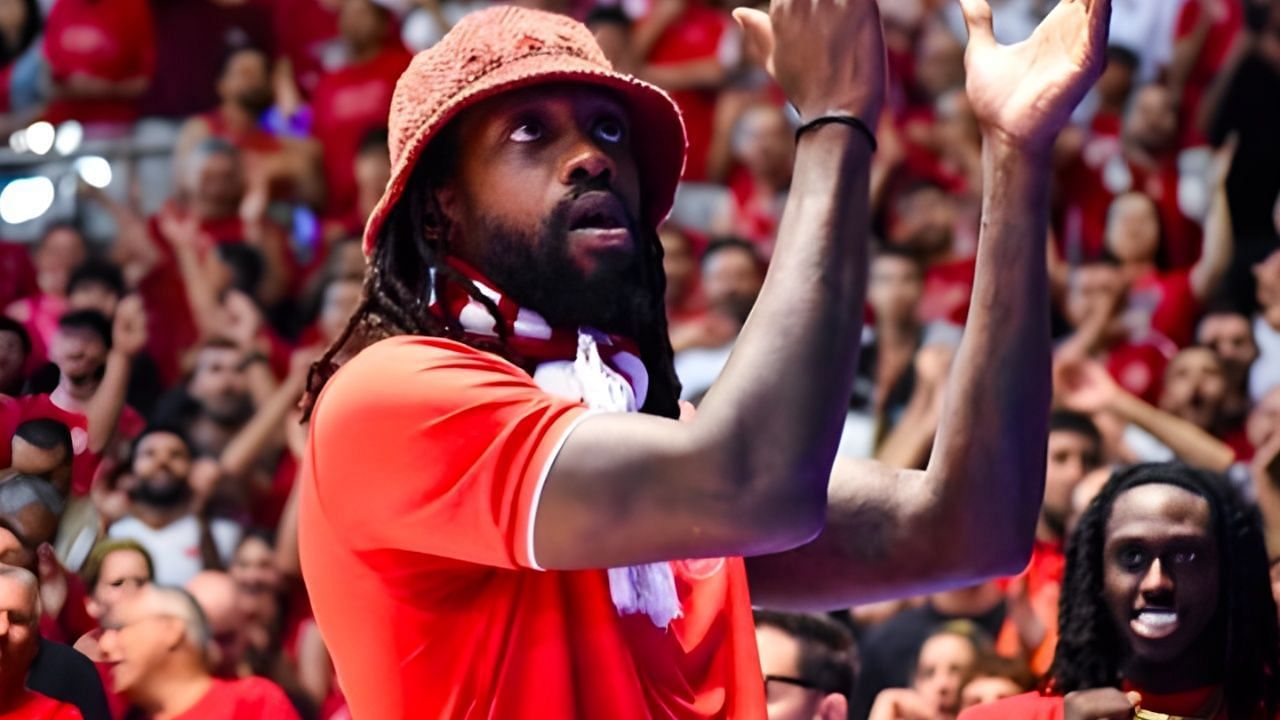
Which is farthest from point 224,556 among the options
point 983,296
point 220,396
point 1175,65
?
point 983,296

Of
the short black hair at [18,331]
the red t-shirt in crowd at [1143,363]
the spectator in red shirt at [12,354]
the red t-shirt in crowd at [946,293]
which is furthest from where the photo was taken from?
the red t-shirt in crowd at [946,293]

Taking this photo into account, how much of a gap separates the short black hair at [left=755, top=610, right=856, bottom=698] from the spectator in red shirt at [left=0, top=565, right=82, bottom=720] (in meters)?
1.57

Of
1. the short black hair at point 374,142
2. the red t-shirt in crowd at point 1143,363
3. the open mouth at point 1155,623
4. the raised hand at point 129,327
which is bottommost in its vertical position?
the raised hand at point 129,327

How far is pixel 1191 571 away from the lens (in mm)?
3932

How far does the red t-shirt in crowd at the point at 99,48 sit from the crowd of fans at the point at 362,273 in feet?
0.04

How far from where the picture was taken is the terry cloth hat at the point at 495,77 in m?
2.28

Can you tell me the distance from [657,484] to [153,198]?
580 cm

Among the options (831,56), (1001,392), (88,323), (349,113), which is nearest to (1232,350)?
(349,113)

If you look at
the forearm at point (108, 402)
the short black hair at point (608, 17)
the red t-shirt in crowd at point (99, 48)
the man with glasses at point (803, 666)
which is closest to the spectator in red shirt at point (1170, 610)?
the man with glasses at point (803, 666)

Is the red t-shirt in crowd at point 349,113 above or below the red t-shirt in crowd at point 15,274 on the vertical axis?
above

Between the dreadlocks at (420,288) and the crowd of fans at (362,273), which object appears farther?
the crowd of fans at (362,273)

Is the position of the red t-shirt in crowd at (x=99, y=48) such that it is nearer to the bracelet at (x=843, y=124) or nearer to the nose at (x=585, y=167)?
the nose at (x=585, y=167)

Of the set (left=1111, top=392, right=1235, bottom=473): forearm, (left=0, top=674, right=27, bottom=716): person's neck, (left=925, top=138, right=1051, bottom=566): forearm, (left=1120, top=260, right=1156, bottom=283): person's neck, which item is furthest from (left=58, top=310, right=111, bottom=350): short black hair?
(left=925, top=138, right=1051, bottom=566): forearm

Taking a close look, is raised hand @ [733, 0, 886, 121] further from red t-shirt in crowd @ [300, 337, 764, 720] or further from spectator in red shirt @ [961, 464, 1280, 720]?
spectator in red shirt @ [961, 464, 1280, 720]
